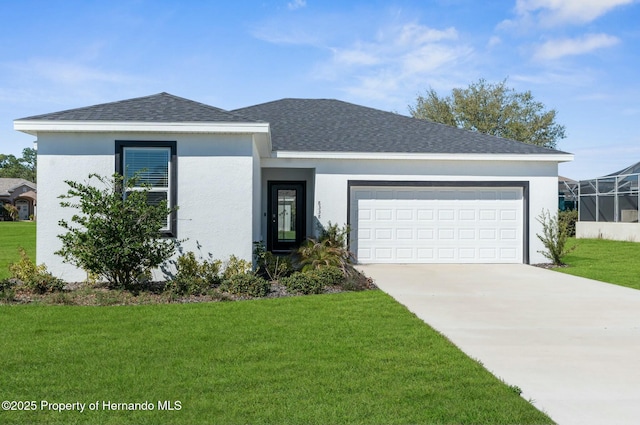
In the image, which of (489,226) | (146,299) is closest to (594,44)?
(489,226)

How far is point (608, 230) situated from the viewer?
24438mm

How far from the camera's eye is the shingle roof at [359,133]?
15102 mm

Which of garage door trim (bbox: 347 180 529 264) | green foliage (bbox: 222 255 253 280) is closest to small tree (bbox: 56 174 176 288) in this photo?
green foliage (bbox: 222 255 253 280)

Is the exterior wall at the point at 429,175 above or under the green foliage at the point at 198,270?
above

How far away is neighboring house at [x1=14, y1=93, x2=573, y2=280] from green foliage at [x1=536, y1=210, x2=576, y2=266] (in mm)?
221

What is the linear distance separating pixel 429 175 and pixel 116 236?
9.03 metres

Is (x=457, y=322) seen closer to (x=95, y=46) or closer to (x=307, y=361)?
(x=307, y=361)

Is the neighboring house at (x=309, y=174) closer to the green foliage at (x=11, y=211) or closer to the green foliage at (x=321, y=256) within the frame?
the green foliage at (x=321, y=256)

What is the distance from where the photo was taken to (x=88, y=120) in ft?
33.5

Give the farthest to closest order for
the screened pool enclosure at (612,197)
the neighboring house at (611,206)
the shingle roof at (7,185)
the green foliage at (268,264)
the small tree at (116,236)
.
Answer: the shingle roof at (7,185), the screened pool enclosure at (612,197), the neighboring house at (611,206), the green foliage at (268,264), the small tree at (116,236)

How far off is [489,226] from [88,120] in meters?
10.8

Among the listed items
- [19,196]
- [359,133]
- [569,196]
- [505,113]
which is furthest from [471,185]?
[19,196]

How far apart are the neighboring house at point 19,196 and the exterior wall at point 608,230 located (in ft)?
176

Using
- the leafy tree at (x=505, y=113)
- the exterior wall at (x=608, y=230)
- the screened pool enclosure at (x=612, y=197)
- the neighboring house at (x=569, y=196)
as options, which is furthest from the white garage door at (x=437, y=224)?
the leafy tree at (x=505, y=113)
